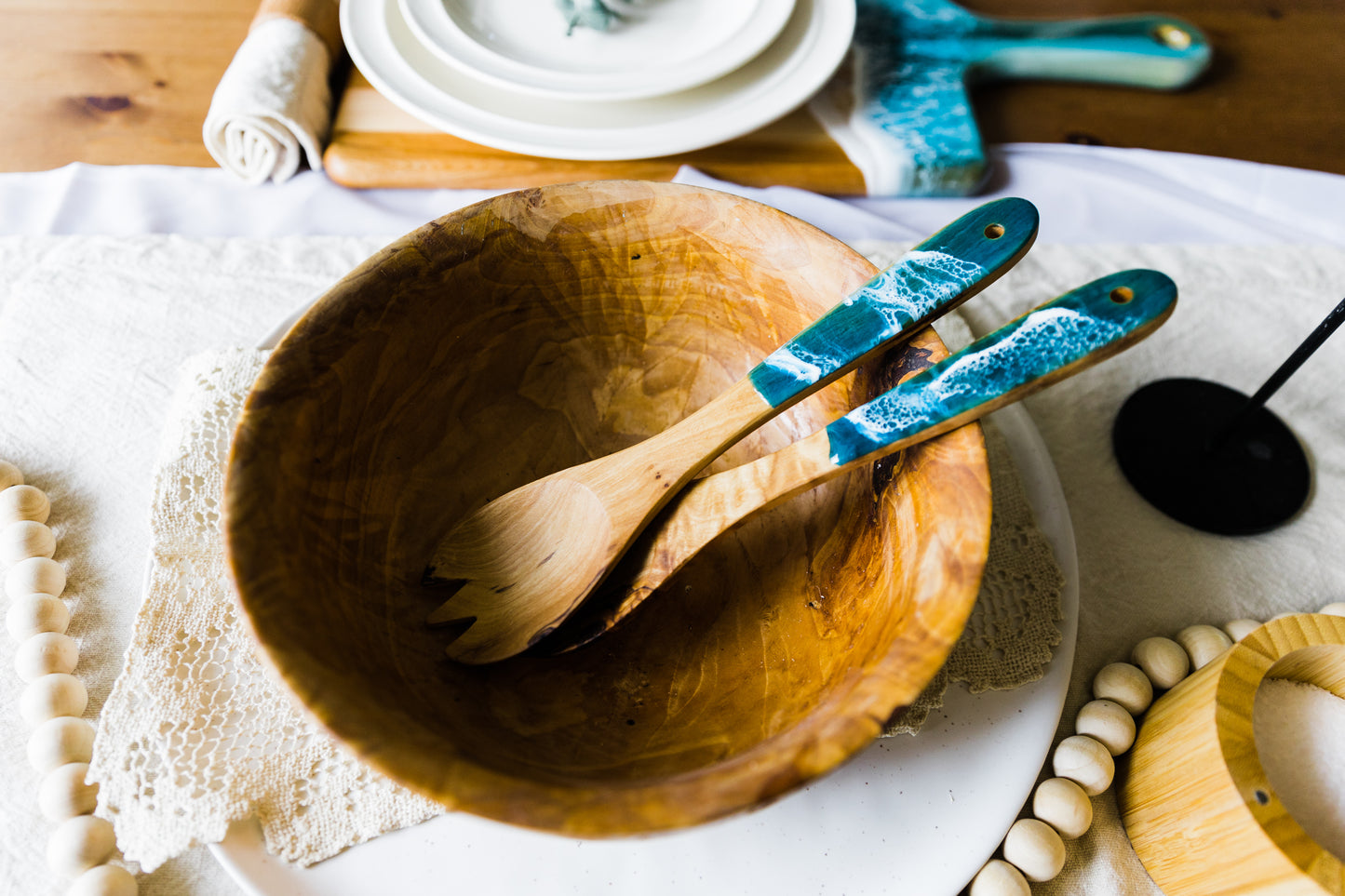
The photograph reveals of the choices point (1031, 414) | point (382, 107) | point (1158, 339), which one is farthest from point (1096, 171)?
point (382, 107)

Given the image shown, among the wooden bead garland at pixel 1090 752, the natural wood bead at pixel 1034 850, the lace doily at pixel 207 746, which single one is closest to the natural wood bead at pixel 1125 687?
the wooden bead garland at pixel 1090 752

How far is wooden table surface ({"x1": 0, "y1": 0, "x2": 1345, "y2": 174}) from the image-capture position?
2.94 ft

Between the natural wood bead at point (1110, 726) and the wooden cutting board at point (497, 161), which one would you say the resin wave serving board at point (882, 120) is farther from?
the natural wood bead at point (1110, 726)

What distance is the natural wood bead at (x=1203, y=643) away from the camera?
1.86ft

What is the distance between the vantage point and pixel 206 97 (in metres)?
0.93

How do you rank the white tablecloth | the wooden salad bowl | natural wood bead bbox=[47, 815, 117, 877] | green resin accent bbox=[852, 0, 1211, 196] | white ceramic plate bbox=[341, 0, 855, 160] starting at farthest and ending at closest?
green resin accent bbox=[852, 0, 1211, 196] < white ceramic plate bbox=[341, 0, 855, 160] < the white tablecloth < natural wood bead bbox=[47, 815, 117, 877] < the wooden salad bowl

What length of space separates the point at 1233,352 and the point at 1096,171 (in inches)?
10.1

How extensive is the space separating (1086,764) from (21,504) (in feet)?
2.33

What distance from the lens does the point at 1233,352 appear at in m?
0.77

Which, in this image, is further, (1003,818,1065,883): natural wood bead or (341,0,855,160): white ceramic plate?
(341,0,855,160): white ceramic plate

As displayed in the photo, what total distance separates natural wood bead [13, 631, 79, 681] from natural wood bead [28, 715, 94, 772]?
4 cm

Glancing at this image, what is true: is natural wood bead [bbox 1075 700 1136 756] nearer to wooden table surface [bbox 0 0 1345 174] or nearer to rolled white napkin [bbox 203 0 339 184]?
wooden table surface [bbox 0 0 1345 174]

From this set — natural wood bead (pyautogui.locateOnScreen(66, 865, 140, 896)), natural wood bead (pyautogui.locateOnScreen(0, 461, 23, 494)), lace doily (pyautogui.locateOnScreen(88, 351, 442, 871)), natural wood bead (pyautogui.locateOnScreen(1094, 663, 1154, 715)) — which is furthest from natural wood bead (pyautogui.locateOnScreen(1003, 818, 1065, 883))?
natural wood bead (pyautogui.locateOnScreen(0, 461, 23, 494))

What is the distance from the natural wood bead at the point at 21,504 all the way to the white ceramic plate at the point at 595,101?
1.41 ft
